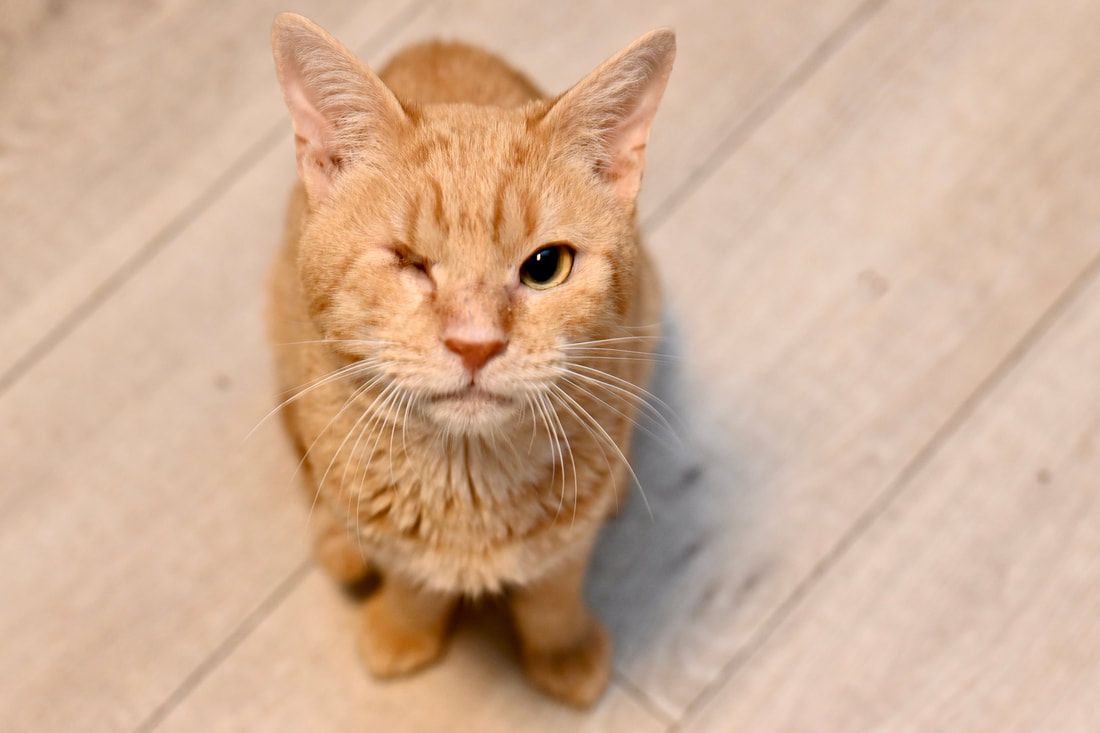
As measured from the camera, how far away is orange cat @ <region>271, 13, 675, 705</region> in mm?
878

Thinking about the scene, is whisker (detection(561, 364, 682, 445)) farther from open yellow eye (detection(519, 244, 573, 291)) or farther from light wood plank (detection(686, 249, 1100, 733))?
light wood plank (detection(686, 249, 1100, 733))

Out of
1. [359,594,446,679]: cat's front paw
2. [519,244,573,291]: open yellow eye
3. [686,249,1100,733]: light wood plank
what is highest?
[519,244,573,291]: open yellow eye

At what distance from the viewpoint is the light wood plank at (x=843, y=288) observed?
1.37 m

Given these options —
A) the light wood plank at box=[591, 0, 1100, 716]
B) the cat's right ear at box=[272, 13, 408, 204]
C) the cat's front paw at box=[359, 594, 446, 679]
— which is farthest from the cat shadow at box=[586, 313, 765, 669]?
the cat's right ear at box=[272, 13, 408, 204]

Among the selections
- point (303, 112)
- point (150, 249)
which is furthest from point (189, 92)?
point (303, 112)

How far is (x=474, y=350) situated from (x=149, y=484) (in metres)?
0.74

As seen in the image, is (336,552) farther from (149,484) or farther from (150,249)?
(150,249)

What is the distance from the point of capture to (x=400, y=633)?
4.22 ft

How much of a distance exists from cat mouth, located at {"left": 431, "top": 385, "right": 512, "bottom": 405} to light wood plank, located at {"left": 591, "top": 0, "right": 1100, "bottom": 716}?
56 cm

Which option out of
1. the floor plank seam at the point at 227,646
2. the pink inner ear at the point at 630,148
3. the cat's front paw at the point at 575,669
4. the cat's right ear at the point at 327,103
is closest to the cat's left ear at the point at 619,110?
the pink inner ear at the point at 630,148

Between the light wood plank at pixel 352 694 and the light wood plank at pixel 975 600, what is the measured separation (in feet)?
0.59

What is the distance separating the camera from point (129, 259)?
58.2 inches

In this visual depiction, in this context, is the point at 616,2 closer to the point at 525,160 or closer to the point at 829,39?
the point at 829,39

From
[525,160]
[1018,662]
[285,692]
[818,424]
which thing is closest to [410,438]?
[525,160]
